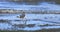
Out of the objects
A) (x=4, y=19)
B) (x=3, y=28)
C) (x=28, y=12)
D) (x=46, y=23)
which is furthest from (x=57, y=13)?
(x=3, y=28)

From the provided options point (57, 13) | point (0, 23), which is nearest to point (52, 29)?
point (0, 23)

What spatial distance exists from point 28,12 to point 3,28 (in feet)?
4.61

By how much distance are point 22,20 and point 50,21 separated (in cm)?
56

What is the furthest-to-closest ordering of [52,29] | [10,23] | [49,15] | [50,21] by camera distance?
[49,15] < [50,21] < [10,23] < [52,29]

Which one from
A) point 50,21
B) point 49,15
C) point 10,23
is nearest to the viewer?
point 10,23

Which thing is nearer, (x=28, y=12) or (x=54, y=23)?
(x=54, y=23)

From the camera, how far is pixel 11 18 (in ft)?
12.9

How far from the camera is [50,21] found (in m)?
3.82

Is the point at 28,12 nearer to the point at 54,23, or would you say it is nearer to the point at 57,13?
the point at 57,13

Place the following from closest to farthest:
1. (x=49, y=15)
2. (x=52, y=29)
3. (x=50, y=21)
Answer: (x=52, y=29)
(x=50, y=21)
(x=49, y=15)

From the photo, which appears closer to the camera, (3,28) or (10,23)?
(3,28)

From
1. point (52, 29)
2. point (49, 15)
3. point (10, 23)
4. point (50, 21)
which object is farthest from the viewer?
point (49, 15)

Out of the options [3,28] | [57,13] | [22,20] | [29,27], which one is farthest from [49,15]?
[3,28]

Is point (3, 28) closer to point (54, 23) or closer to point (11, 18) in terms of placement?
point (11, 18)
